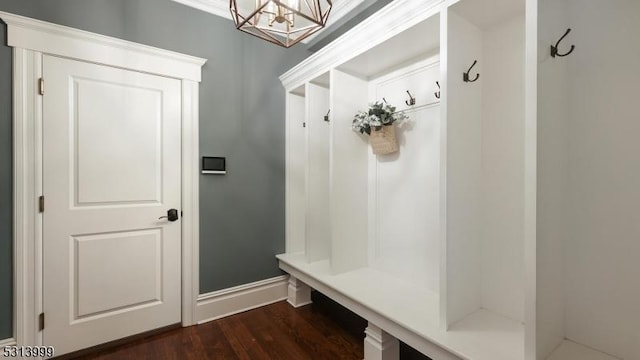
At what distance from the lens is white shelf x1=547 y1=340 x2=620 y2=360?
1.14 metres

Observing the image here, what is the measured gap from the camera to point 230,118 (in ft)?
7.82

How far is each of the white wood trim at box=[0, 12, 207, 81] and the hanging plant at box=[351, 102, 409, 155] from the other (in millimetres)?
1398

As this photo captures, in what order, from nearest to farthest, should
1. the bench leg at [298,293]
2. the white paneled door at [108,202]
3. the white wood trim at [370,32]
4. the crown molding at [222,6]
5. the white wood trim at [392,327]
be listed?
the white wood trim at [392,327] → the white wood trim at [370,32] → the white paneled door at [108,202] → the crown molding at [222,6] → the bench leg at [298,293]

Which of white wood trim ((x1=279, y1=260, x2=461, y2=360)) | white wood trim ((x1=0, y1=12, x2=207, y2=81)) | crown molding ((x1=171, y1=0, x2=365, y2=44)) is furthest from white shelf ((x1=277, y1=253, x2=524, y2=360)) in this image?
crown molding ((x1=171, y1=0, x2=365, y2=44))

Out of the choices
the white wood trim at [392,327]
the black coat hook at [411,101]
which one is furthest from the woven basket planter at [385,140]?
the white wood trim at [392,327]

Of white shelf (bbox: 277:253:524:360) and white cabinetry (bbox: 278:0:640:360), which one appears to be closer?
white cabinetry (bbox: 278:0:640:360)

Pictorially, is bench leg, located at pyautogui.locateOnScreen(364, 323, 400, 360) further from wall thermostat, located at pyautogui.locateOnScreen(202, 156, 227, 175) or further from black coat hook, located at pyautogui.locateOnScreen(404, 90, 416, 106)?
wall thermostat, located at pyautogui.locateOnScreen(202, 156, 227, 175)

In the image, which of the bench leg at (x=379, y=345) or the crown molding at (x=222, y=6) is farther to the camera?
the crown molding at (x=222, y=6)

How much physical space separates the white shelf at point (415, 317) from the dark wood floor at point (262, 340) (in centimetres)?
34

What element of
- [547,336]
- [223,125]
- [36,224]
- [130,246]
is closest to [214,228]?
[130,246]

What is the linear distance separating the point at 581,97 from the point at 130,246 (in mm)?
2840

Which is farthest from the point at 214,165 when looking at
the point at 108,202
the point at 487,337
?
the point at 487,337

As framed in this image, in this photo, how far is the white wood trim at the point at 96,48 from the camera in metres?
1.65

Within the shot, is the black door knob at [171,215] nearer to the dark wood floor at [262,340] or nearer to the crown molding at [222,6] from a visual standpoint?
the dark wood floor at [262,340]
